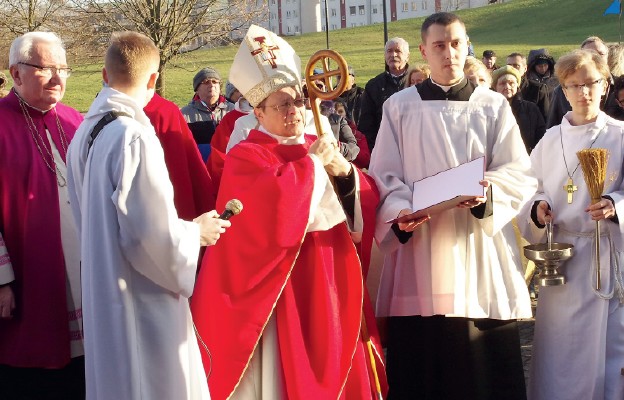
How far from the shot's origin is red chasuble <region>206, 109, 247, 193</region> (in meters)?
5.86

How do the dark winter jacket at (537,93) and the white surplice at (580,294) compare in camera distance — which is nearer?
the white surplice at (580,294)

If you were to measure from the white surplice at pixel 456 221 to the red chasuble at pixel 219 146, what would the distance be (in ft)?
4.21

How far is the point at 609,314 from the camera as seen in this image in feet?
17.1

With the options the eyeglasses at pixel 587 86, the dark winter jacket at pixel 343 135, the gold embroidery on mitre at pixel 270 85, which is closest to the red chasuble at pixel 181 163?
the gold embroidery on mitre at pixel 270 85

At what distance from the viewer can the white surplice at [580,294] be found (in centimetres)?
520

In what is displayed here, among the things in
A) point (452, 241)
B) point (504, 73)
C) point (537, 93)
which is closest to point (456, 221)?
point (452, 241)

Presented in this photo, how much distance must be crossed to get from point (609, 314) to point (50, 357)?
→ 323 cm

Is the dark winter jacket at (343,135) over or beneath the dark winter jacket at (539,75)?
beneath

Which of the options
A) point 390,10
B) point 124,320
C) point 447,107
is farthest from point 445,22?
point 390,10

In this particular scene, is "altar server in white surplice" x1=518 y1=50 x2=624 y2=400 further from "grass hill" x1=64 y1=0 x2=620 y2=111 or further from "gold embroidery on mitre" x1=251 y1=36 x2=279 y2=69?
"grass hill" x1=64 y1=0 x2=620 y2=111

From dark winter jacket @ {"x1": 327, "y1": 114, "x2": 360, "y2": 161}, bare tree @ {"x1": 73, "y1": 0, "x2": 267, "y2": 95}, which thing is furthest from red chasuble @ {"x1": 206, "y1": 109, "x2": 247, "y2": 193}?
bare tree @ {"x1": 73, "y1": 0, "x2": 267, "y2": 95}

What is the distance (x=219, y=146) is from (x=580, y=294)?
8.79ft

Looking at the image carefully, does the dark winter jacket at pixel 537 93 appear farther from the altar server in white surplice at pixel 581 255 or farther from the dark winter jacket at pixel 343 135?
the altar server in white surplice at pixel 581 255

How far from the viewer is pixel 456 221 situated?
493cm
